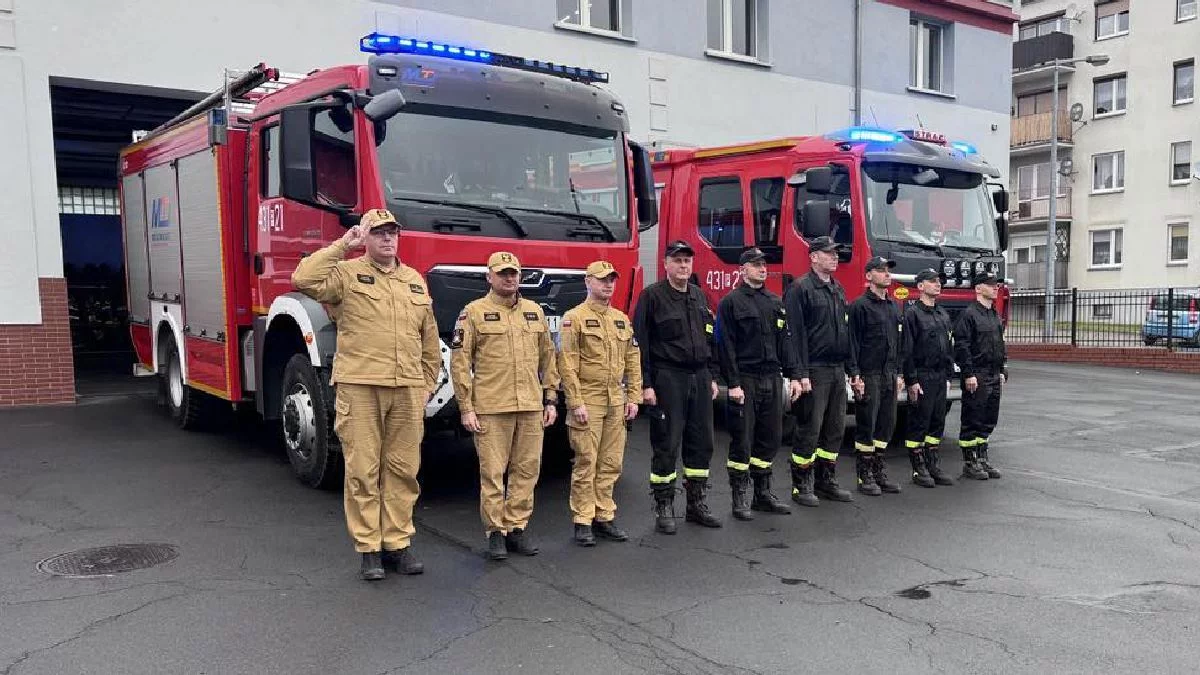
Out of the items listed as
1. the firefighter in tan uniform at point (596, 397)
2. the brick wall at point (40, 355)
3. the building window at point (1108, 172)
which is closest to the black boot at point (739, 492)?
the firefighter in tan uniform at point (596, 397)

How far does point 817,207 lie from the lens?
344 inches

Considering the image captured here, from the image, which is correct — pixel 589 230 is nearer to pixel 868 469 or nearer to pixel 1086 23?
pixel 868 469

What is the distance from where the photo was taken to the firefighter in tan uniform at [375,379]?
5.01m

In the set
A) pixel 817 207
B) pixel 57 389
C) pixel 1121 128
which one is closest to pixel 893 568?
pixel 817 207

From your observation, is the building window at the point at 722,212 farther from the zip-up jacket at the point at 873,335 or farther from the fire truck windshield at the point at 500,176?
the fire truck windshield at the point at 500,176

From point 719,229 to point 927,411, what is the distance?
3.28 metres

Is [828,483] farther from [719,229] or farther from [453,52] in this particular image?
[453,52]

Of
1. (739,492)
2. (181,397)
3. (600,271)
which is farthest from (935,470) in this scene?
(181,397)

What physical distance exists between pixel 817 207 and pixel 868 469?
264 centimetres

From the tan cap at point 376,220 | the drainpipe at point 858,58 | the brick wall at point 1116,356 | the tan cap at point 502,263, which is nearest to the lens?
the tan cap at point 376,220

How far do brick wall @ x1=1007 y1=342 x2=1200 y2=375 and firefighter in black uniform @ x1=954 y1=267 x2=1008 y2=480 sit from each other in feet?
40.2

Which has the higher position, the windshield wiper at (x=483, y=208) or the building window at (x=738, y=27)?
the building window at (x=738, y=27)

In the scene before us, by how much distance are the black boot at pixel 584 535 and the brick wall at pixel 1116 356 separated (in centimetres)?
1593

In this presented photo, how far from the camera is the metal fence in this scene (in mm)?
18188
